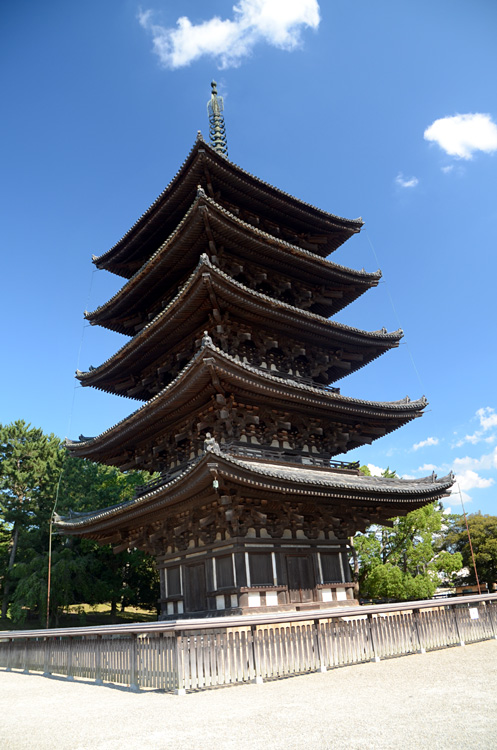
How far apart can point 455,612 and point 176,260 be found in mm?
16737

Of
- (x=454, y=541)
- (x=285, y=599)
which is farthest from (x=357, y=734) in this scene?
(x=454, y=541)

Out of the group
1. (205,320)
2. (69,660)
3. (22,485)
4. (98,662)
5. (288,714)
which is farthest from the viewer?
(22,485)

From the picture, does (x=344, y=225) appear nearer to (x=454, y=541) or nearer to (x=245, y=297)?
(x=245, y=297)

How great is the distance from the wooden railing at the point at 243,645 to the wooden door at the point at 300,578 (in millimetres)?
3841

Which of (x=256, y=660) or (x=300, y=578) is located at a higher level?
(x=300, y=578)

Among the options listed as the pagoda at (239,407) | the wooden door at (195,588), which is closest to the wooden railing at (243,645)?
the pagoda at (239,407)

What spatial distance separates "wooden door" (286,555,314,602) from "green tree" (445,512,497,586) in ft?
124

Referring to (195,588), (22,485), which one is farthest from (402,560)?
(22,485)

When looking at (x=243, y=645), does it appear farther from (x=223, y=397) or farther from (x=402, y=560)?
(x=402, y=560)

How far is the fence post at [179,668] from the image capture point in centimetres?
1019

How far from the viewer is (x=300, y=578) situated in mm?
17328

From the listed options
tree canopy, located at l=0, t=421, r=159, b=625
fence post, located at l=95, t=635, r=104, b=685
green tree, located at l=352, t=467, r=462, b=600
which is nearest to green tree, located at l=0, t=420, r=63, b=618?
tree canopy, located at l=0, t=421, r=159, b=625

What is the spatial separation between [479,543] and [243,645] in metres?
46.4

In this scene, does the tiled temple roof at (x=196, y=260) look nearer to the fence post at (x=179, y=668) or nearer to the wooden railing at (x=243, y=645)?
the wooden railing at (x=243, y=645)
